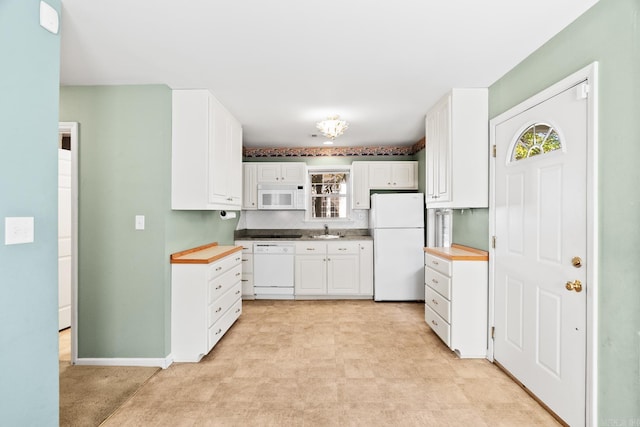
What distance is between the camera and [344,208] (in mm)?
5422

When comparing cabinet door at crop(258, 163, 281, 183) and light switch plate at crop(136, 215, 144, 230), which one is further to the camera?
cabinet door at crop(258, 163, 281, 183)

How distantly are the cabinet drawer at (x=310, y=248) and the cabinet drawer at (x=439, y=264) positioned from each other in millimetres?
1701

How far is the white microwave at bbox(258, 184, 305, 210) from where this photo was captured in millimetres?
5160

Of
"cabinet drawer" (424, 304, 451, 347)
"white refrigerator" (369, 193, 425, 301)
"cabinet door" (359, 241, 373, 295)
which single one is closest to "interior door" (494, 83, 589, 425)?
"cabinet drawer" (424, 304, 451, 347)

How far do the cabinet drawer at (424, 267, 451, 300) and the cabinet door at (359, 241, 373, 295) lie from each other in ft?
4.30

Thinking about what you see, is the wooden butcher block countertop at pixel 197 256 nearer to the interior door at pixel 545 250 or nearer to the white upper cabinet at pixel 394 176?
the interior door at pixel 545 250

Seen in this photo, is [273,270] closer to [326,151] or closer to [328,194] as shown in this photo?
[328,194]

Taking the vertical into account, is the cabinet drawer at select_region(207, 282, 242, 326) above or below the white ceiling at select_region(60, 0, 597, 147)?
below

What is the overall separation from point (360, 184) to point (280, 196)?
1301 mm

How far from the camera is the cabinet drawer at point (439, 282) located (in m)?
2.96

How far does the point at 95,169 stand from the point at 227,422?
2.29 m
